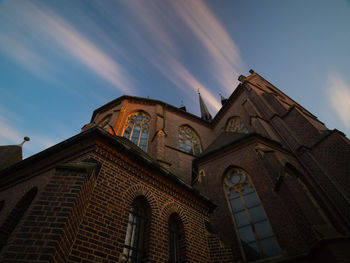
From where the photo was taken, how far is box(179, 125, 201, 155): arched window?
15.8m

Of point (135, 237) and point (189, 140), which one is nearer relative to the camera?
point (135, 237)

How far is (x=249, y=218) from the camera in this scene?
8.35 metres

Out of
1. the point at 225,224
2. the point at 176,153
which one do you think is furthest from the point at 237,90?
the point at 225,224

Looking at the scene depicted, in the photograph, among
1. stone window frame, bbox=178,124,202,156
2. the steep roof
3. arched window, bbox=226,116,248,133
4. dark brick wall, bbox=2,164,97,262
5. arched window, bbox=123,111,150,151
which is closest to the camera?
dark brick wall, bbox=2,164,97,262

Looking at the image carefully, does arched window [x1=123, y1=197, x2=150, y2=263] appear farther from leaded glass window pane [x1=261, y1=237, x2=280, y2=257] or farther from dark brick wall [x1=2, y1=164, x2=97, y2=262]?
leaded glass window pane [x1=261, y1=237, x2=280, y2=257]

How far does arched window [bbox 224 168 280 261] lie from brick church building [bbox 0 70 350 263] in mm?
39

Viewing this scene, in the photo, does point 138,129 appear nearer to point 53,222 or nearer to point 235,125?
point 235,125

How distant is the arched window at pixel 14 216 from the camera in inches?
197

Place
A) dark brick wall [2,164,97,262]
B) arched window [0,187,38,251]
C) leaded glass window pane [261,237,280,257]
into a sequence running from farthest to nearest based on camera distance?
1. leaded glass window pane [261,237,280,257]
2. arched window [0,187,38,251]
3. dark brick wall [2,164,97,262]

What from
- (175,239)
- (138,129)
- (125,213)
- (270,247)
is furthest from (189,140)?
(125,213)

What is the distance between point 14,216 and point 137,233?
324cm

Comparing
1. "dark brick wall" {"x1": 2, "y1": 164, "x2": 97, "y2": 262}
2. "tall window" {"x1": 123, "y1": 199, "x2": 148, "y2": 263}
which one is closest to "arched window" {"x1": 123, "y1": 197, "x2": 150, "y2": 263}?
"tall window" {"x1": 123, "y1": 199, "x2": 148, "y2": 263}

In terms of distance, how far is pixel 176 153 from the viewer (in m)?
14.1

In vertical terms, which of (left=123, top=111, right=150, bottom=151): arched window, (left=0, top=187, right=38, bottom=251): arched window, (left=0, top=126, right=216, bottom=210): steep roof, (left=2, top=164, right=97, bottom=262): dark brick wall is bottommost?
(left=2, top=164, right=97, bottom=262): dark brick wall
